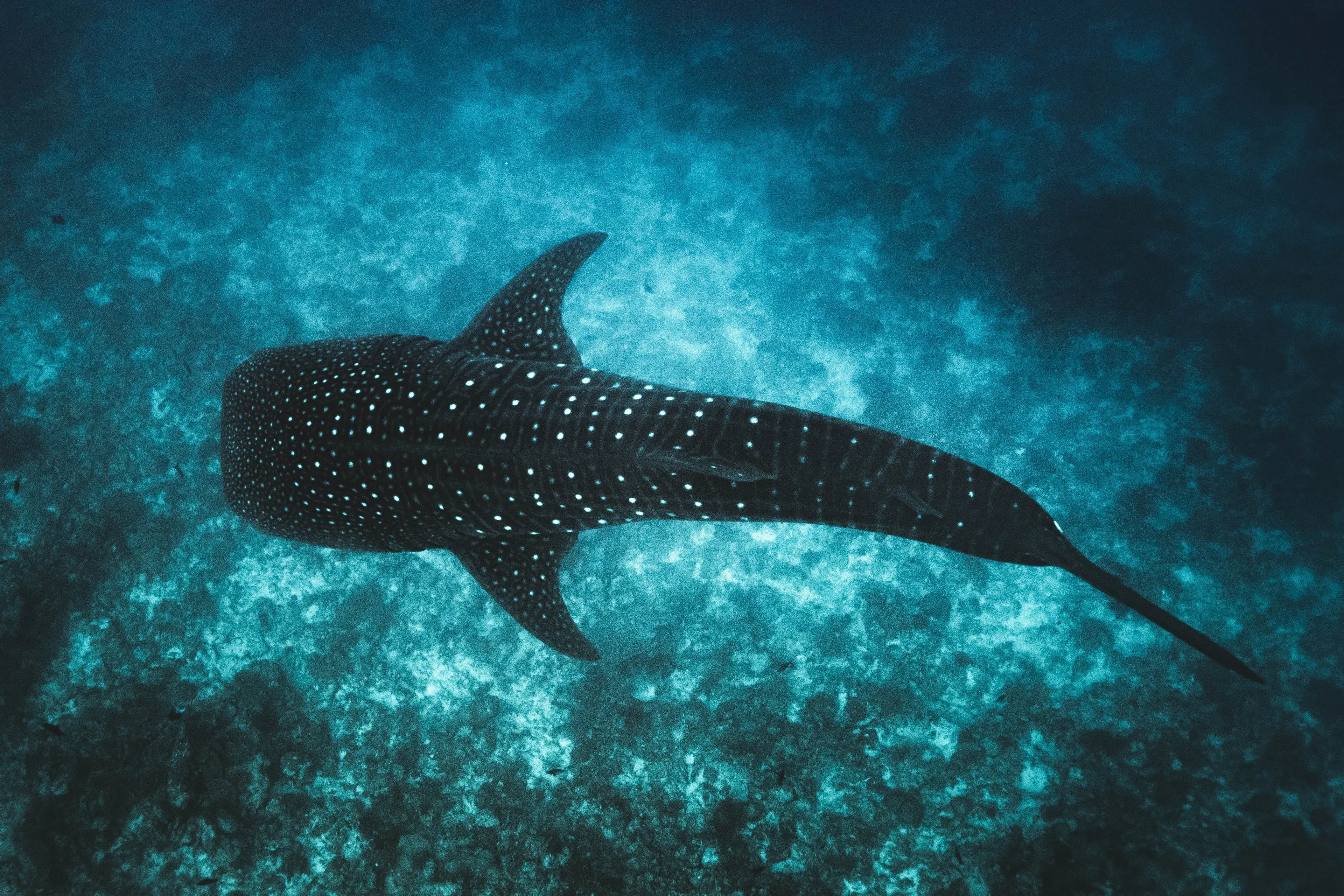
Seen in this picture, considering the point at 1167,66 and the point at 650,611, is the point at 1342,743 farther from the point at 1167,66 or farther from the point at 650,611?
the point at 1167,66

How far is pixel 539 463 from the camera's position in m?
3.94

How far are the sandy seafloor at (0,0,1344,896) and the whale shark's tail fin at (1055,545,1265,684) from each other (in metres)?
3.34

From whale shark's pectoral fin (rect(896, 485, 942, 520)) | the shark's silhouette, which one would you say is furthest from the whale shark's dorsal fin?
whale shark's pectoral fin (rect(896, 485, 942, 520))

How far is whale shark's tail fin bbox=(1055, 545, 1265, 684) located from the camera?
2670 millimetres

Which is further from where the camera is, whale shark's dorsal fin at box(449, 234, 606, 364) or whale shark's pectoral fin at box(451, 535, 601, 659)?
whale shark's dorsal fin at box(449, 234, 606, 364)

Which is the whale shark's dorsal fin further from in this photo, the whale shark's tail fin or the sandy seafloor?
the whale shark's tail fin

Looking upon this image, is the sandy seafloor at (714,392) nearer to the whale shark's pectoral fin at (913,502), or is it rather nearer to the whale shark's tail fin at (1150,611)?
the whale shark's pectoral fin at (913,502)

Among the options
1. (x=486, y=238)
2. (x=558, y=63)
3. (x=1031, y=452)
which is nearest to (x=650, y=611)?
(x=1031, y=452)

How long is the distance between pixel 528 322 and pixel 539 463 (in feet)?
5.23

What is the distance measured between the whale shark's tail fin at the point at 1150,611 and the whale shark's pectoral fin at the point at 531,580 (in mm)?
3232

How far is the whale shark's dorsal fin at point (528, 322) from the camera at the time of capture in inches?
197

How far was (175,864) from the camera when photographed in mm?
5738

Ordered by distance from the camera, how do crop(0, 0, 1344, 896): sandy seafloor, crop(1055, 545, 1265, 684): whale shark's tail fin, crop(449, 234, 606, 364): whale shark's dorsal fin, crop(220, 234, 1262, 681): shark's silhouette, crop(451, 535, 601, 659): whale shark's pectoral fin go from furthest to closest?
1. crop(0, 0, 1344, 896): sandy seafloor
2. crop(449, 234, 606, 364): whale shark's dorsal fin
3. crop(451, 535, 601, 659): whale shark's pectoral fin
4. crop(220, 234, 1262, 681): shark's silhouette
5. crop(1055, 545, 1265, 684): whale shark's tail fin

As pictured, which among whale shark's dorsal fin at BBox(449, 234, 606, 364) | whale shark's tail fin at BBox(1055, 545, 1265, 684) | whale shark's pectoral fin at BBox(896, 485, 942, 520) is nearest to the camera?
whale shark's tail fin at BBox(1055, 545, 1265, 684)
